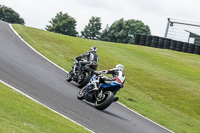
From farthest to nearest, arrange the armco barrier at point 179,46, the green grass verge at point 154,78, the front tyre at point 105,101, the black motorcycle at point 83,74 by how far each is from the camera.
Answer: the armco barrier at point 179,46
the green grass verge at point 154,78
the black motorcycle at point 83,74
the front tyre at point 105,101

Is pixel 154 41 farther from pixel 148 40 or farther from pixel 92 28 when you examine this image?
pixel 92 28

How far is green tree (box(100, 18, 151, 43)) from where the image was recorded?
373 feet

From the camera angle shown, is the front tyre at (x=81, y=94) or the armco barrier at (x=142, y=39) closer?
the front tyre at (x=81, y=94)

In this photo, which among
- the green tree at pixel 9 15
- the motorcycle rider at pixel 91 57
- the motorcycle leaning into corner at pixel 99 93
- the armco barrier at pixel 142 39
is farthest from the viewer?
the green tree at pixel 9 15

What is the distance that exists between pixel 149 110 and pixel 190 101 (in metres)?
3.94

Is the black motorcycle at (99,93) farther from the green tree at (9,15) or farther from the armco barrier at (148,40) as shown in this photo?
the green tree at (9,15)

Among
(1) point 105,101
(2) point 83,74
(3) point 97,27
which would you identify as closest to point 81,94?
(1) point 105,101

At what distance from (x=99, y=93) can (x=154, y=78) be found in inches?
403

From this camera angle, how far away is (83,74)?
15250 millimetres

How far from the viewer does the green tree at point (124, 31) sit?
11381 centimetres

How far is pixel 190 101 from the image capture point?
18.8 m

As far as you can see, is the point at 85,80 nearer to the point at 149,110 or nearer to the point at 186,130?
the point at 149,110

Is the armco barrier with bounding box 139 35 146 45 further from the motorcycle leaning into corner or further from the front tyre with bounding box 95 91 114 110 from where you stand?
the front tyre with bounding box 95 91 114 110

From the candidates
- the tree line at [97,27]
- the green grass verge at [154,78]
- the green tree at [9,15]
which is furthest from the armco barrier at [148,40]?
the green tree at [9,15]
